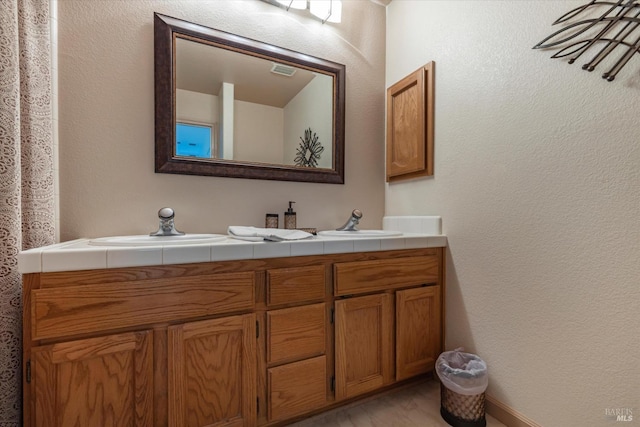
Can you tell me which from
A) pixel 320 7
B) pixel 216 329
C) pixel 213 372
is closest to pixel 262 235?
pixel 216 329

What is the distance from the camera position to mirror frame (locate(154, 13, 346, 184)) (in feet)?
4.33

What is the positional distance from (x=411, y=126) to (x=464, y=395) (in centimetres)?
137

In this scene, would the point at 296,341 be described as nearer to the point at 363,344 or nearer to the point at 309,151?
the point at 363,344

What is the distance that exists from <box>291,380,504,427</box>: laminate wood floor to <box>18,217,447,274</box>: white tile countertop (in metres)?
0.74

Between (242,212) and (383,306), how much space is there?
864 mm

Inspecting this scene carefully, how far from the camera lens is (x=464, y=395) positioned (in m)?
1.16

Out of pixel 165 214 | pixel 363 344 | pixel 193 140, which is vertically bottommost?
pixel 363 344

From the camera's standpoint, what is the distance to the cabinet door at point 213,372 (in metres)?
0.92

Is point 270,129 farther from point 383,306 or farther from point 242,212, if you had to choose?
point 383,306

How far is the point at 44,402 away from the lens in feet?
2.57

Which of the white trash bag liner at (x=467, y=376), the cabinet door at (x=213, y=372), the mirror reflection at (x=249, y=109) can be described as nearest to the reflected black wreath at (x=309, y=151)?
the mirror reflection at (x=249, y=109)

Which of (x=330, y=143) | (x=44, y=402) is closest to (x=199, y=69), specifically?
(x=330, y=143)

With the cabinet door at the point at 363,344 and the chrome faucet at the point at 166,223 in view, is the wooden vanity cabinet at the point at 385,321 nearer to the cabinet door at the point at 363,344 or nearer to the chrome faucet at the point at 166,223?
the cabinet door at the point at 363,344

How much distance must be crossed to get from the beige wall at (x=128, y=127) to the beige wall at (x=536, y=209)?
2.86 ft
